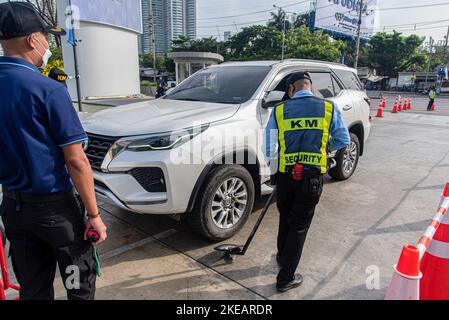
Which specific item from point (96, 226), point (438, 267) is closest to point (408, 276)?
point (438, 267)

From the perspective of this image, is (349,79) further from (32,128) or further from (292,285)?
(32,128)

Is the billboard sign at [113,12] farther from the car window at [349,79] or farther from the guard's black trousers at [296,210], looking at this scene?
the guard's black trousers at [296,210]

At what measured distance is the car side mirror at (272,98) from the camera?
3.53m

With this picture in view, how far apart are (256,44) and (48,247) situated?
2109 inches

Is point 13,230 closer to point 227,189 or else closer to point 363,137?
point 227,189

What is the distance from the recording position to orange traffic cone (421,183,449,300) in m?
2.47

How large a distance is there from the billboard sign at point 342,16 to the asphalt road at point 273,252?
36.9 meters

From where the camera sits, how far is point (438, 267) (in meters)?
2.49

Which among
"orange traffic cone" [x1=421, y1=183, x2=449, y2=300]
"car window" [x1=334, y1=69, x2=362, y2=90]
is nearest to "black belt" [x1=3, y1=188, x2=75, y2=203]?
"orange traffic cone" [x1=421, y1=183, x2=449, y2=300]

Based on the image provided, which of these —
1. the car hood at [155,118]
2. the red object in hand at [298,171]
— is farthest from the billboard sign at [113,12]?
the red object in hand at [298,171]

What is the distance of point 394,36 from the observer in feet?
180

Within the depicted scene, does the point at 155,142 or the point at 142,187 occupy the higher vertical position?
the point at 155,142

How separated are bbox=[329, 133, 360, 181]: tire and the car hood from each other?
2.47 metres

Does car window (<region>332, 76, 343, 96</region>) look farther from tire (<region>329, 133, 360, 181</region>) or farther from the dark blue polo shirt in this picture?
the dark blue polo shirt
